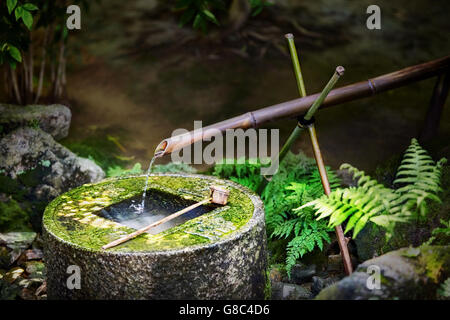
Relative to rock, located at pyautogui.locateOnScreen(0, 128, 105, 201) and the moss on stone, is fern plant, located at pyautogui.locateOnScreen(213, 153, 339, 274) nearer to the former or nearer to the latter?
the moss on stone

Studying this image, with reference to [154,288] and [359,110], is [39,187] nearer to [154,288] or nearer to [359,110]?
[154,288]

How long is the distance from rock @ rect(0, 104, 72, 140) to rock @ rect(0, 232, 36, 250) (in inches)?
56.2

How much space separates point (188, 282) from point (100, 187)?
62.5 inches

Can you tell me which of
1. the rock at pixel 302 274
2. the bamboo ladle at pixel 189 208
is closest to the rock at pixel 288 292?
the rock at pixel 302 274

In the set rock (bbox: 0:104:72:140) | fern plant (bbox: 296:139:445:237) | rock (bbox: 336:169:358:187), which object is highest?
rock (bbox: 0:104:72:140)

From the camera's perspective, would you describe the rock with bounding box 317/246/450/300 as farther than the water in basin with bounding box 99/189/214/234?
No

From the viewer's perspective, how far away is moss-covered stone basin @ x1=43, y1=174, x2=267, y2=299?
317cm

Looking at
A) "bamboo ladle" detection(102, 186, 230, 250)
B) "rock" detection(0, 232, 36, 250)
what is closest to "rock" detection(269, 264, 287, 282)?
"bamboo ladle" detection(102, 186, 230, 250)

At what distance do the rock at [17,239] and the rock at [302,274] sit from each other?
2.88 metres

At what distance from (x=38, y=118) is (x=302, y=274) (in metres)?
3.90

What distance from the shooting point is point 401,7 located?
11992 mm
